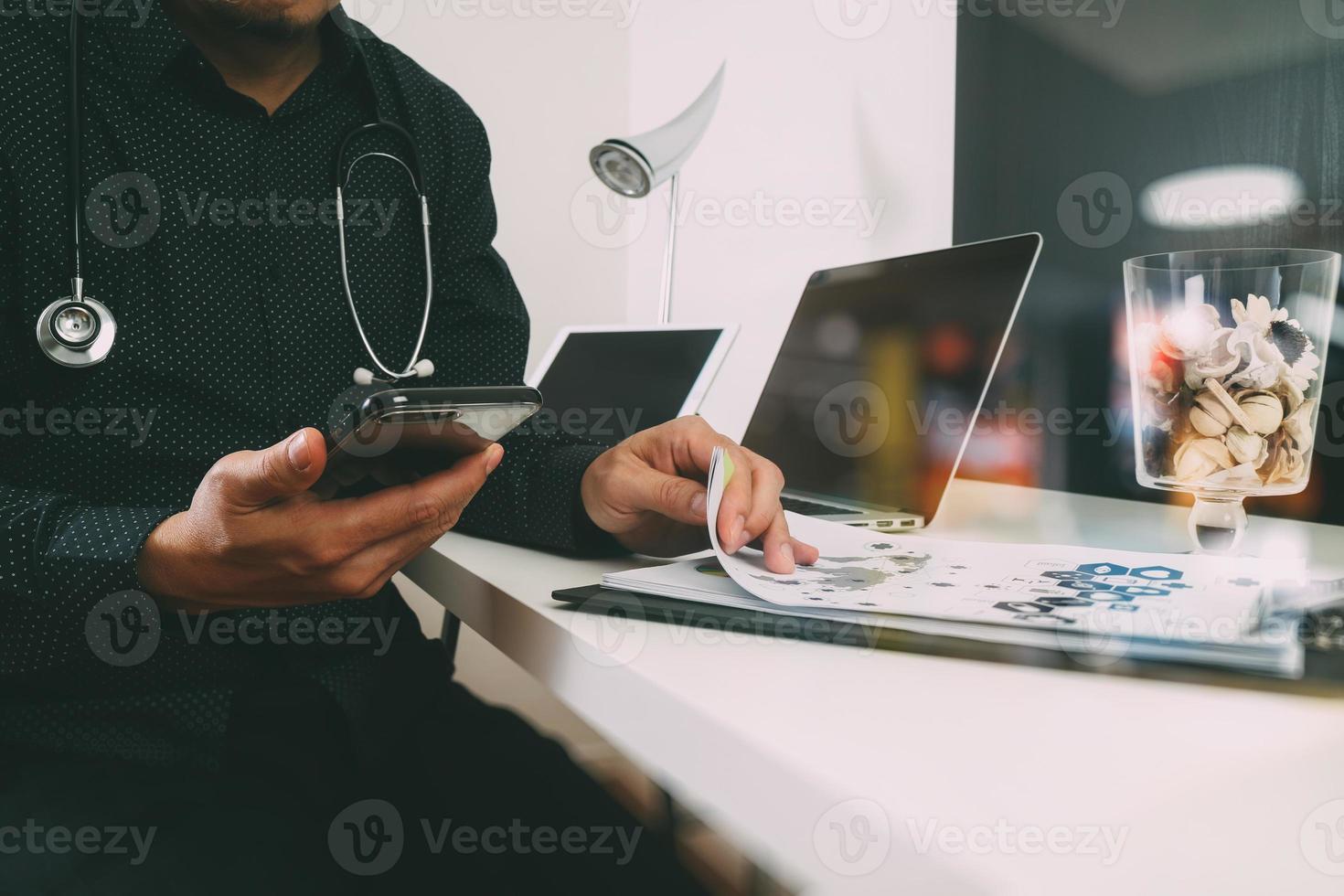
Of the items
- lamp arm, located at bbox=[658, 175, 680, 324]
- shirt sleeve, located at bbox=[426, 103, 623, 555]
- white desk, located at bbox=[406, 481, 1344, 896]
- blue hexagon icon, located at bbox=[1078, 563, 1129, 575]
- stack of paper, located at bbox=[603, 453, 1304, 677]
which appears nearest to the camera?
white desk, located at bbox=[406, 481, 1344, 896]

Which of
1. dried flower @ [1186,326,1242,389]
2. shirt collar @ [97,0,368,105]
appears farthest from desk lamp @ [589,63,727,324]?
dried flower @ [1186,326,1242,389]

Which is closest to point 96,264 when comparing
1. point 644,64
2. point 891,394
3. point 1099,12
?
point 891,394

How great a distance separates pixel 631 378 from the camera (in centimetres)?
114

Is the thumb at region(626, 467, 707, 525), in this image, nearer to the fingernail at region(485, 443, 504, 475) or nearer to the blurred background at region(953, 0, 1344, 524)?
the fingernail at region(485, 443, 504, 475)

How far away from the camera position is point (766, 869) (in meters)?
1.32

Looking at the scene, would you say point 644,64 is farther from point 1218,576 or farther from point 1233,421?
point 1218,576

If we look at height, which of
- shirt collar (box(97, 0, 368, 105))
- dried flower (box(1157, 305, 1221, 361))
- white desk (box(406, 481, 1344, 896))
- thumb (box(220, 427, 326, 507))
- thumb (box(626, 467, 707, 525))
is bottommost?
white desk (box(406, 481, 1344, 896))

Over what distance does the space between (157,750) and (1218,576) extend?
716 millimetres

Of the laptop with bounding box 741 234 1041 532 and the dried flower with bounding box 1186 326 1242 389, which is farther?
the laptop with bounding box 741 234 1041 532

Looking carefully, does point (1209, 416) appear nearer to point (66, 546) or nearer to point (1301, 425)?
point (1301, 425)

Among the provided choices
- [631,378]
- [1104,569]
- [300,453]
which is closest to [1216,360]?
[1104,569]

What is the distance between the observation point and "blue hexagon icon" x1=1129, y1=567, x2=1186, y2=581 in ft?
1.49

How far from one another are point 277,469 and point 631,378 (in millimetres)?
716

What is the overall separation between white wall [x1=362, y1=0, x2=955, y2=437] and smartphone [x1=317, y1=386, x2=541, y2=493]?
1026mm
